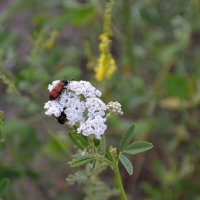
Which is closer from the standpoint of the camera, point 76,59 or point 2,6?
point 76,59

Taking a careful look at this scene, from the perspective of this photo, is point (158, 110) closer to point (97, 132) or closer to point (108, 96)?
point (108, 96)

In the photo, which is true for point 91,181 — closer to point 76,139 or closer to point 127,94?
point 76,139

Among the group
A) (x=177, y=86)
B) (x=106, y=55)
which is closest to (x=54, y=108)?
(x=106, y=55)

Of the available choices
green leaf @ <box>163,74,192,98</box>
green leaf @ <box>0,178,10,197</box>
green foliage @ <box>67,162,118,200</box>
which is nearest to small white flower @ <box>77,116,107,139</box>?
green foliage @ <box>67,162,118,200</box>

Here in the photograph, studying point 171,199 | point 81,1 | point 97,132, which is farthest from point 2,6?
point 97,132

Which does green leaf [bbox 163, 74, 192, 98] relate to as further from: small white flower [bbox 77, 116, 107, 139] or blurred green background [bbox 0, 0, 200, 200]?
small white flower [bbox 77, 116, 107, 139]

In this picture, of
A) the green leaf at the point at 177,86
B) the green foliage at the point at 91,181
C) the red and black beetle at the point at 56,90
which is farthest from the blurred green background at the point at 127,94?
the red and black beetle at the point at 56,90
